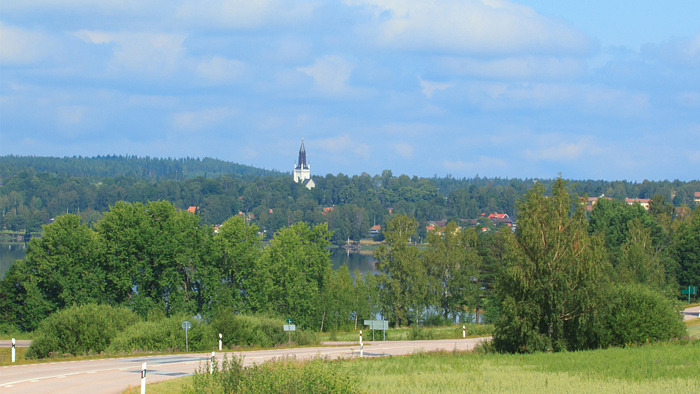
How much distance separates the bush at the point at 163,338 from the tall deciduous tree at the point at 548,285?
1380cm

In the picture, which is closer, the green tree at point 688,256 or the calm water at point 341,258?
the green tree at point 688,256

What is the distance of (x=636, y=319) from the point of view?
34188 millimetres

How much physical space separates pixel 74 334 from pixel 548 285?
2132cm

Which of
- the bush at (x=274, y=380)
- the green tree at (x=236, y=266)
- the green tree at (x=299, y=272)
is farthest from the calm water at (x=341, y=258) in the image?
the bush at (x=274, y=380)

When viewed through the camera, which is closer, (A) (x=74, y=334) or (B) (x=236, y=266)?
(A) (x=74, y=334)

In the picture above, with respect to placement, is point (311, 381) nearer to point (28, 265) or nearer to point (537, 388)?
point (537, 388)

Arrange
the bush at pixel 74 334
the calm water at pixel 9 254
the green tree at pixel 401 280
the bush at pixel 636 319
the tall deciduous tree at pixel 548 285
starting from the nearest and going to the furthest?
1. the tall deciduous tree at pixel 548 285
2. the bush at pixel 636 319
3. the bush at pixel 74 334
4. the green tree at pixel 401 280
5. the calm water at pixel 9 254

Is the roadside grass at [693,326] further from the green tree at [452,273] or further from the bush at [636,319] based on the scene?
the green tree at [452,273]

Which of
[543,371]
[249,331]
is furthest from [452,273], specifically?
[543,371]

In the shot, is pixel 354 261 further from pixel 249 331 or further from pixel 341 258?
pixel 249 331

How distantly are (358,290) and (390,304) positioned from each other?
5.20m

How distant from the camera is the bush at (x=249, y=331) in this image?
3894cm

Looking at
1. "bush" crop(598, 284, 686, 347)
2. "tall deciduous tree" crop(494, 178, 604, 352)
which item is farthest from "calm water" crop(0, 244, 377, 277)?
"bush" crop(598, 284, 686, 347)

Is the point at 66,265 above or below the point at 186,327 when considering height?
above
